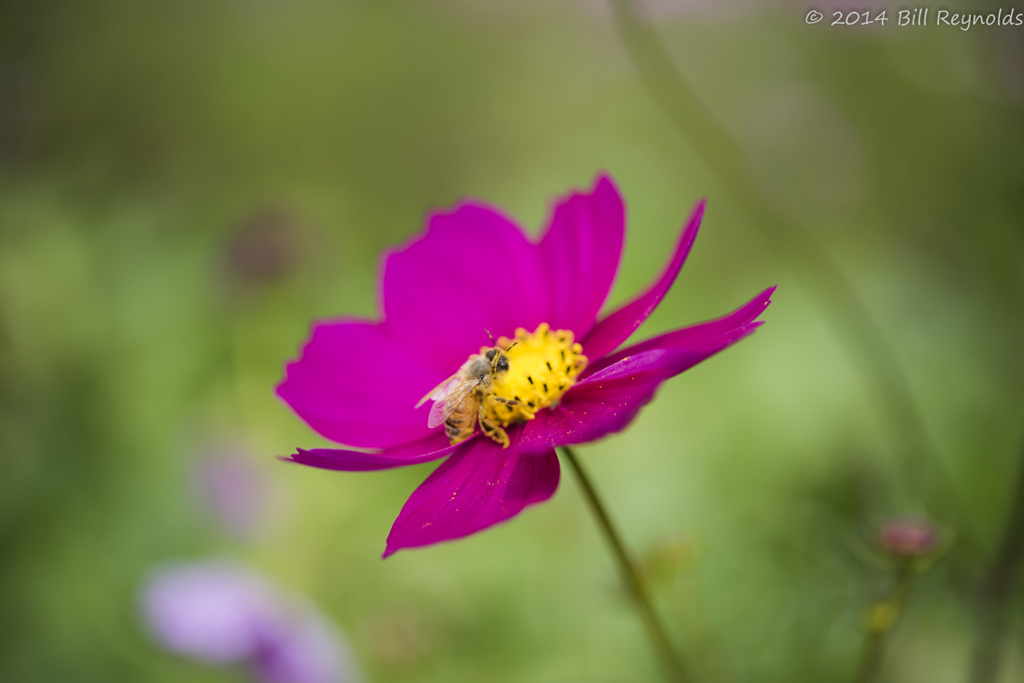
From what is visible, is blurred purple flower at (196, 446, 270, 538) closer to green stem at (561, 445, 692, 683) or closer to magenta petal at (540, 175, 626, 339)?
magenta petal at (540, 175, 626, 339)

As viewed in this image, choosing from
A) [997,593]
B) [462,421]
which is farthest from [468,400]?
[997,593]

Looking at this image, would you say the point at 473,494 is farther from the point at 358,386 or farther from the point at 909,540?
the point at 909,540

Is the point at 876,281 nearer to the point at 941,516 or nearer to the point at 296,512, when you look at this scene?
the point at 941,516

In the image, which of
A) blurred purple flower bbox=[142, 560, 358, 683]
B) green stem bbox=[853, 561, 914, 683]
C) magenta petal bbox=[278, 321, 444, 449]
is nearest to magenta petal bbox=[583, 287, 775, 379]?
magenta petal bbox=[278, 321, 444, 449]

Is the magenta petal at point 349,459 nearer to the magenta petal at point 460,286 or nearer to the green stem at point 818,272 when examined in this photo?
the magenta petal at point 460,286

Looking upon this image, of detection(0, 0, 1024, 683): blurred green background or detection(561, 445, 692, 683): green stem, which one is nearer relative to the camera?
detection(561, 445, 692, 683): green stem
